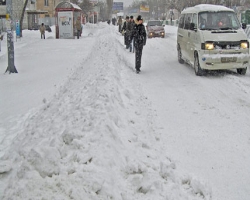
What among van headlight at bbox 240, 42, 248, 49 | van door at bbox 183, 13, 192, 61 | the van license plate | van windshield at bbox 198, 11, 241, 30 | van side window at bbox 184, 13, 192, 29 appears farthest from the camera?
A: van side window at bbox 184, 13, 192, 29

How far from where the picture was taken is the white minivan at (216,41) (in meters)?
10.4

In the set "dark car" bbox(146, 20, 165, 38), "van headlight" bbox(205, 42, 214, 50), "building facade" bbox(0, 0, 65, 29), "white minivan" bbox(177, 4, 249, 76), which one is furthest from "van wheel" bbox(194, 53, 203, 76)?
"building facade" bbox(0, 0, 65, 29)

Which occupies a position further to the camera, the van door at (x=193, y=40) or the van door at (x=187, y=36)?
the van door at (x=187, y=36)

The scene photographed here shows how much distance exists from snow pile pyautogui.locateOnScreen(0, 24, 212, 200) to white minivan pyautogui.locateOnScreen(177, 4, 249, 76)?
4618 mm

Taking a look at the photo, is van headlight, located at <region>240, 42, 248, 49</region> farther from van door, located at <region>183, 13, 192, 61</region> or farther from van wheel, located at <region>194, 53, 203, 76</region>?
van door, located at <region>183, 13, 192, 61</region>

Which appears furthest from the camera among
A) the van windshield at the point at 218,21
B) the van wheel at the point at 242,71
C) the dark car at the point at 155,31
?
the dark car at the point at 155,31

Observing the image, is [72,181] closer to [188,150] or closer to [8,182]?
[8,182]

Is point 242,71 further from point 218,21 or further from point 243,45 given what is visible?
point 218,21

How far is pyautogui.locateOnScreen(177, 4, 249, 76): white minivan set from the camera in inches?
409

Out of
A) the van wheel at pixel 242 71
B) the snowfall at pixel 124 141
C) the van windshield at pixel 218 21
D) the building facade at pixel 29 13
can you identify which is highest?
the building facade at pixel 29 13

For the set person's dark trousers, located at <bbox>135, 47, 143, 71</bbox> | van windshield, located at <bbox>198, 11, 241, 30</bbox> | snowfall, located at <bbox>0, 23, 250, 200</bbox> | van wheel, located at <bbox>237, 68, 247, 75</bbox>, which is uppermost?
van windshield, located at <bbox>198, 11, 241, 30</bbox>

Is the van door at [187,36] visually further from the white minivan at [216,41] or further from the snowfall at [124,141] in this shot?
the snowfall at [124,141]

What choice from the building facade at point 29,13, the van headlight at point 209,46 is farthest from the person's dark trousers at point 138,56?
the building facade at point 29,13

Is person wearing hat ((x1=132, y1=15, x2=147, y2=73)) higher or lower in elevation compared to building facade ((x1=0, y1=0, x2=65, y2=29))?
lower
